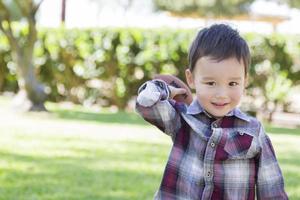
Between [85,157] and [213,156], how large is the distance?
3.79m

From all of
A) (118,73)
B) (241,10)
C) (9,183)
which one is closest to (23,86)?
(118,73)

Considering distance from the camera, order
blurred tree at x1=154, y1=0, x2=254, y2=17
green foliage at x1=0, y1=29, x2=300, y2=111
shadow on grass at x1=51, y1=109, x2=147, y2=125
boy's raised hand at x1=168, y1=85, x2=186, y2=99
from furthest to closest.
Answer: blurred tree at x1=154, y1=0, x2=254, y2=17, green foliage at x1=0, y1=29, x2=300, y2=111, shadow on grass at x1=51, y1=109, x2=147, y2=125, boy's raised hand at x1=168, y1=85, x2=186, y2=99

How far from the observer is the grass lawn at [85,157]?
15.4ft

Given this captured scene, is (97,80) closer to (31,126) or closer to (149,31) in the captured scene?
(149,31)

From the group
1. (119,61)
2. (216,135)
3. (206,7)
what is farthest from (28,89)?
(206,7)

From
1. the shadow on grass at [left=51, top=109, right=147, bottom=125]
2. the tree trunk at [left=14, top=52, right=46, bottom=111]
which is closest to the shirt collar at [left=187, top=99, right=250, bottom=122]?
the shadow on grass at [left=51, top=109, right=147, bottom=125]

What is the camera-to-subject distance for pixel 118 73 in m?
12.7

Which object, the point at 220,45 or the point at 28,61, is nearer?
the point at 220,45

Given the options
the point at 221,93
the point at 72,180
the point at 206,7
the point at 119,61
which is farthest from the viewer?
the point at 206,7

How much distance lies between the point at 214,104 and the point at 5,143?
15.4ft

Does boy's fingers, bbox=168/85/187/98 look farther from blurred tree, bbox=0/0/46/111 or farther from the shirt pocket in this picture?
blurred tree, bbox=0/0/46/111

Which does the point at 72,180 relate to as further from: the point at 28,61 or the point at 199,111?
the point at 28,61

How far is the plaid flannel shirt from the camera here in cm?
249

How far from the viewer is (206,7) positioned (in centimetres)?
3831
